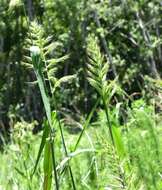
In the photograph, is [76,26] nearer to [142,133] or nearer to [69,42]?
[69,42]

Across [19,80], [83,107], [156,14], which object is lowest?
[83,107]

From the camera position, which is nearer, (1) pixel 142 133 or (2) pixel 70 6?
(1) pixel 142 133

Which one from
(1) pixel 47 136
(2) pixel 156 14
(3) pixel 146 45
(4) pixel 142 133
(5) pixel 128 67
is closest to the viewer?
(1) pixel 47 136

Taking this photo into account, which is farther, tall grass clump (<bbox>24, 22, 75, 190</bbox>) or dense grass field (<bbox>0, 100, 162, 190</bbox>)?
dense grass field (<bbox>0, 100, 162, 190</bbox>)

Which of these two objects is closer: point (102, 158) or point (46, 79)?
point (46, 79)


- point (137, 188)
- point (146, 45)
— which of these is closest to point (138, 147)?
point (137, 188)

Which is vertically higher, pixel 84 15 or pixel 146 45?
pixel 84 15

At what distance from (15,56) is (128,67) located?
582 centimetres

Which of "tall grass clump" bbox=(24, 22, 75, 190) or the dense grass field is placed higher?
"tall grass clump" bbox=(24, 22, 75, 190)

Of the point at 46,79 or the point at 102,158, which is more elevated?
the point at 46,79

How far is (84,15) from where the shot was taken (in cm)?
2427

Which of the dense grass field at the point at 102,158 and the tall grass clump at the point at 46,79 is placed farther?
the dense grass field at the point at 102,158

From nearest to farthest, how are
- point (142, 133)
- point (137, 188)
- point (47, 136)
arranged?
point (137, 188), point (47, 136), point (142, 133)

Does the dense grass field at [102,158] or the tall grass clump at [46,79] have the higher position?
the tall grass clump at [46,79]
